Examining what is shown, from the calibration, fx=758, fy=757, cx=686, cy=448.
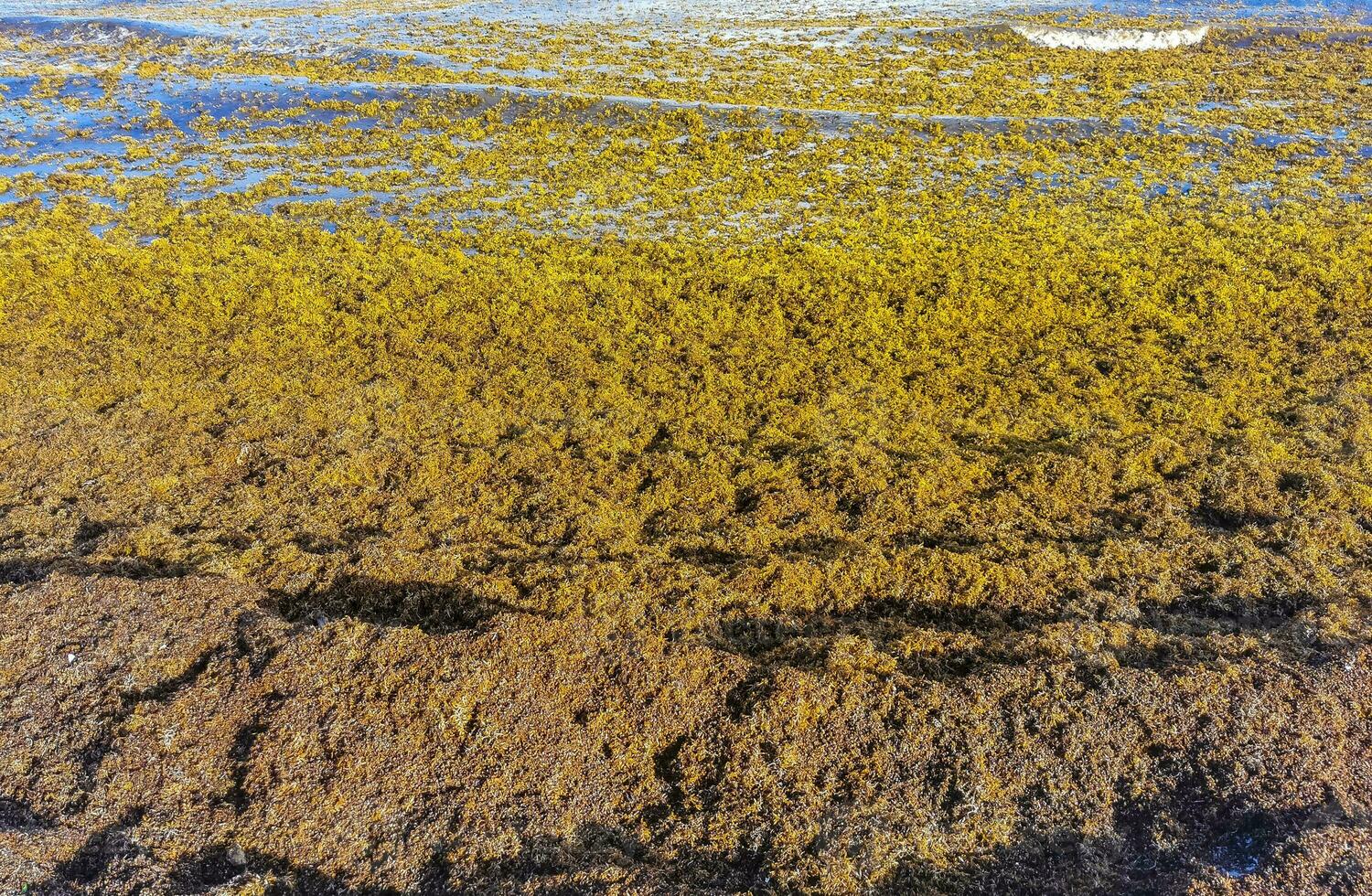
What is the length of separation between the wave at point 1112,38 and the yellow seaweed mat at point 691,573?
16.6 m

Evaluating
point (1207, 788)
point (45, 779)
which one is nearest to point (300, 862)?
point (45, 779)

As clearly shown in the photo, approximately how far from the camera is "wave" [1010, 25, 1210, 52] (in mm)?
23734

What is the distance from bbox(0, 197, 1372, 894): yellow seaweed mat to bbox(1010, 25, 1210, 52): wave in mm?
16552

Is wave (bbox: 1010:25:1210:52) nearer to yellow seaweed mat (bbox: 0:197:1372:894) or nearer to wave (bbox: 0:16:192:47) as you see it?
yellow seaweed mat (bbox: 0:197:1372:894)

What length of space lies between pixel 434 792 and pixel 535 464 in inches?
142

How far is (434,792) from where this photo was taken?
13.5 feet

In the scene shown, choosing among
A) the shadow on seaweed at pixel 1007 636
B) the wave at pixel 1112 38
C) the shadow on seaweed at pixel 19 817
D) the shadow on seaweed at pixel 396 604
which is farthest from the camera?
the wave at pixel 1112 38

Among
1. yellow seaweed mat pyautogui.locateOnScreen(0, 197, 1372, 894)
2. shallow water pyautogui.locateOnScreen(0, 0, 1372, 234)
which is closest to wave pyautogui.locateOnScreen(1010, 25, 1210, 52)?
shallow water pyautogui.locateOnScreen(0, 0, 1372, 234)

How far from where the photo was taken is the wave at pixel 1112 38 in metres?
23.7

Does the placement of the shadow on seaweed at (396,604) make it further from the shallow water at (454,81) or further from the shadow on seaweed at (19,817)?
the shallow water at (454,81)

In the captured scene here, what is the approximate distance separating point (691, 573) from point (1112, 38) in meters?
26.4

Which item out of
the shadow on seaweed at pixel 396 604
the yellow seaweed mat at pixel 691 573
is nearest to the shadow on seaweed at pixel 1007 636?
the yellow seaweed mat at pixel 691 573

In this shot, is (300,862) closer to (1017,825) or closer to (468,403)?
(1017,825)

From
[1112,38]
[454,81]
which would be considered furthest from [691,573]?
[1112,38]
